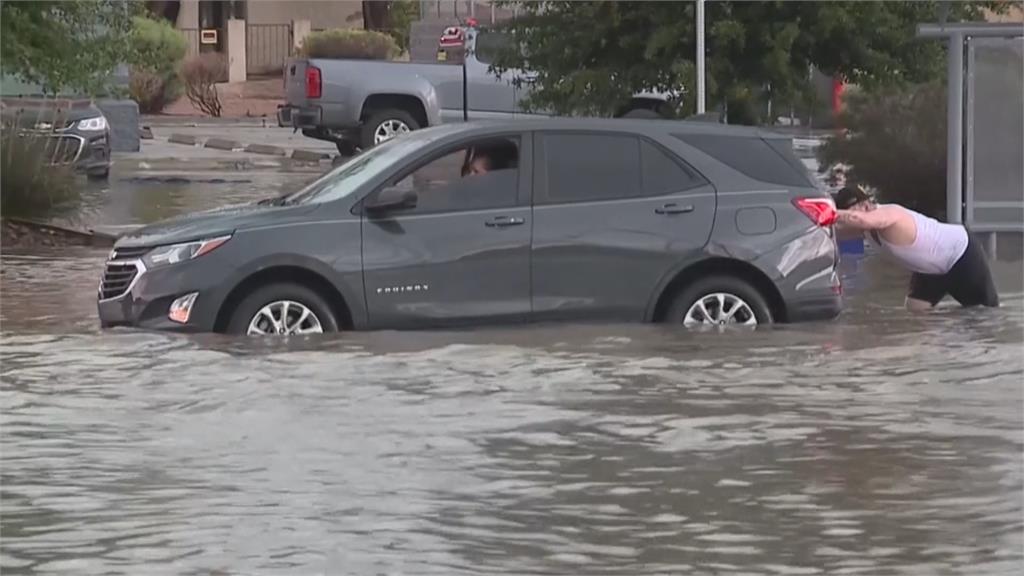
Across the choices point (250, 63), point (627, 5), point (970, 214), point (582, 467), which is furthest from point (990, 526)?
point (250, 63)

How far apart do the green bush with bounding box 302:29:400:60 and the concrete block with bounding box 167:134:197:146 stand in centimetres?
663

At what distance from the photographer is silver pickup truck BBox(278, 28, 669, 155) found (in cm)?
2944

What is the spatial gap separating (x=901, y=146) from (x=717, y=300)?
30.3 feet

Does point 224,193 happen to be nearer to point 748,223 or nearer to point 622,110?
point 622,110

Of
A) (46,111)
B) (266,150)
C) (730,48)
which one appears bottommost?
(266,150)

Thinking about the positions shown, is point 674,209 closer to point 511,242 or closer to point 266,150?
point 511,242

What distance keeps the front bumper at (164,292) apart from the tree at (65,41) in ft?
25.1

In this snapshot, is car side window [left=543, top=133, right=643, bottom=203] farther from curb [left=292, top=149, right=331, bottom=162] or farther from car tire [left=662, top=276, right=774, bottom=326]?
curb [left=292, top=149, right=331, bottom=162]

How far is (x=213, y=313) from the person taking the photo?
38.4 feet

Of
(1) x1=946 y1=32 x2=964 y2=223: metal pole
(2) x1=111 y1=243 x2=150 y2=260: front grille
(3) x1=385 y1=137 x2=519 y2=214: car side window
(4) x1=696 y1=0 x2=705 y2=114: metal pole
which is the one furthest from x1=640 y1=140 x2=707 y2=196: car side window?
(1) x1=946 y1=32 x2=964 y2=223: metal pole

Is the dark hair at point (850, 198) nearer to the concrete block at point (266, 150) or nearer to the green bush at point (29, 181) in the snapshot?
the green bush at point (29, 181)

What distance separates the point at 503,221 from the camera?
39.7 ft

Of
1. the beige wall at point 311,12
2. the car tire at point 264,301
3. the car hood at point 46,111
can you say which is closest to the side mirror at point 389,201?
the car tire at point 264,301

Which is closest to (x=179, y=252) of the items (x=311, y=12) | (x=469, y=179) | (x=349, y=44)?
(x=469, y=179)
